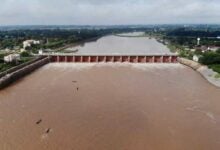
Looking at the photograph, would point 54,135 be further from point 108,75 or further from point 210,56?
point 210,56

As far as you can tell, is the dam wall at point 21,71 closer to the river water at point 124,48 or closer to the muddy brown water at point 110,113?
the muddy brown water at point 110,113

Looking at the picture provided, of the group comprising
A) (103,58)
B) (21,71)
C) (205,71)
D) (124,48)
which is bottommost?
(124,48)

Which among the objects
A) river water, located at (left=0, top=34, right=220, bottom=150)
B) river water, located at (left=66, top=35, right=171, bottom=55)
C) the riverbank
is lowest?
river water, located at (left=66, top=35, right=171, bottom=55)

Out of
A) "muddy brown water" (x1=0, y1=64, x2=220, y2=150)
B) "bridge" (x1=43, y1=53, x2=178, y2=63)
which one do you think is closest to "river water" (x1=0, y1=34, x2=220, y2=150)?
"muddy brown water" (x1=0, y1=64, x2=220, y2=150)

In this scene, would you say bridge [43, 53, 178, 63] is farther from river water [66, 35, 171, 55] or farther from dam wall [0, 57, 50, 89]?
river water [66, 35, 171, 55]

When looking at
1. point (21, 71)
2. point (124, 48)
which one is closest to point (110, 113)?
point (21, 71)

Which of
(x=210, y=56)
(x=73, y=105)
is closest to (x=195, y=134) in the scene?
(x=73, y=105)

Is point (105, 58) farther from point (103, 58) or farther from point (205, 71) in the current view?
point (205, 71)
